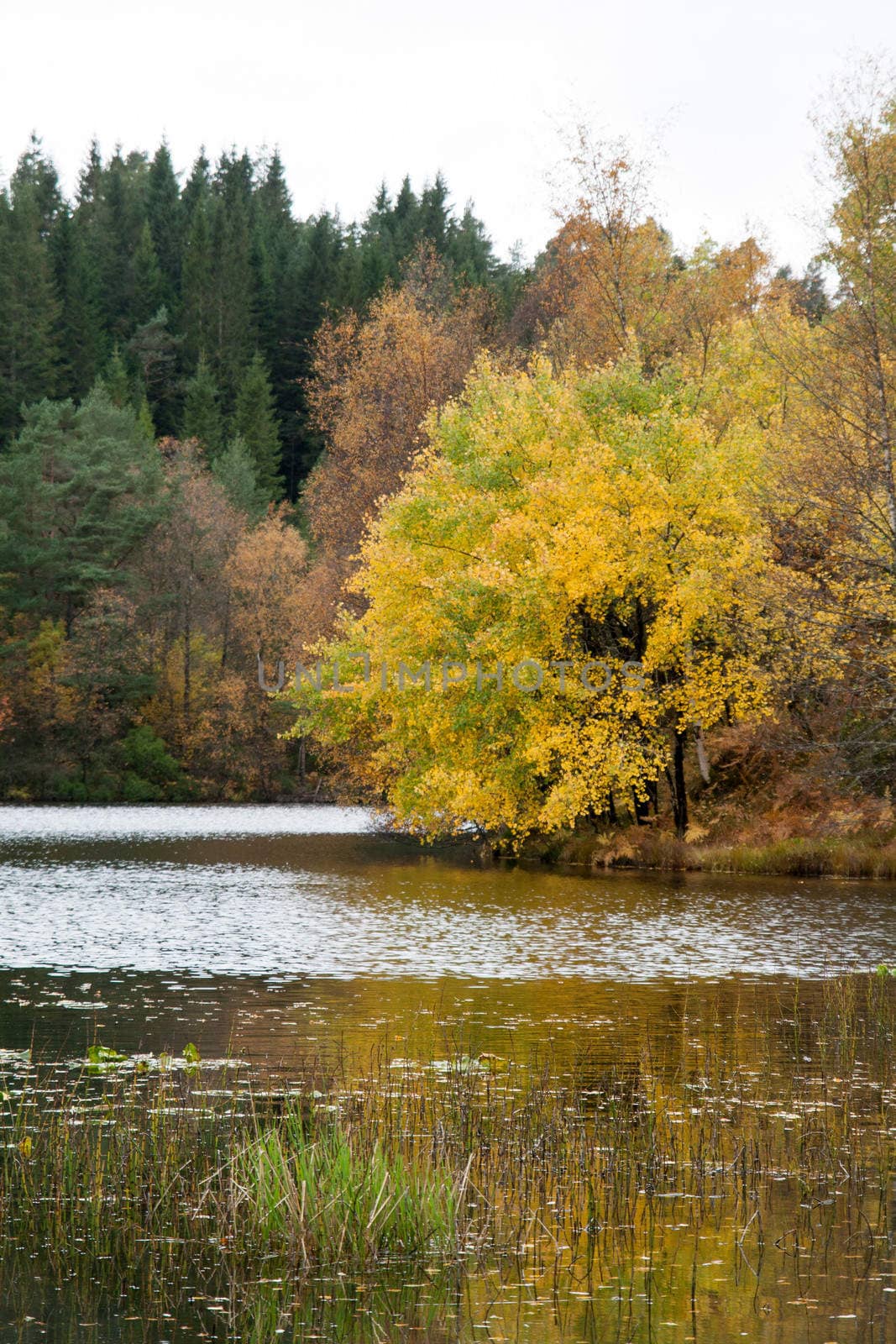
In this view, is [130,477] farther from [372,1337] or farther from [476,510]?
[372,1337]

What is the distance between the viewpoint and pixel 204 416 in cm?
9969

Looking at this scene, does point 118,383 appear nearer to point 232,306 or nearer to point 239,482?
point 239,482

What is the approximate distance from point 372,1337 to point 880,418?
25183 mm

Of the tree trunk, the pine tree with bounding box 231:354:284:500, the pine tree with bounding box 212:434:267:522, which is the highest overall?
the pine tree with bounding box 231:354:284:500

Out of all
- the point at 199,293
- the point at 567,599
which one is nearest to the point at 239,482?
the point at 199,293

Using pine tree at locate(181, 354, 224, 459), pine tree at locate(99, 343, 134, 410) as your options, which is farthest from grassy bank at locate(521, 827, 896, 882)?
pine tree at locate(181, 354, 224, 459)

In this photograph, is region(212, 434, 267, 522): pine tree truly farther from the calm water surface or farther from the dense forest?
the calm water surface

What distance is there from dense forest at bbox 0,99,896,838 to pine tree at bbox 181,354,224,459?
1947mm

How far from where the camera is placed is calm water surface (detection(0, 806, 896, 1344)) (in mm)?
7191

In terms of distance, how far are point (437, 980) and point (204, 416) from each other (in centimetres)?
8502

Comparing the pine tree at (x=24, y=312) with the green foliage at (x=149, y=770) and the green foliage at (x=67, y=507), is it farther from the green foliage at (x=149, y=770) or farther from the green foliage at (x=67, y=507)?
the green foliage at (x=149, y=770)

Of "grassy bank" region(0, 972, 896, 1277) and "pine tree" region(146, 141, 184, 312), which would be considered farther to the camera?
"pine tree" region(146, 141, 184, 312)

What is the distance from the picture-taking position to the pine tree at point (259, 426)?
331 feet

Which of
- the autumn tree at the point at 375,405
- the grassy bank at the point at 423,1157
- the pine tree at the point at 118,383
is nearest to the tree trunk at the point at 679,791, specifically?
the autumn tree at the point at 375,405
